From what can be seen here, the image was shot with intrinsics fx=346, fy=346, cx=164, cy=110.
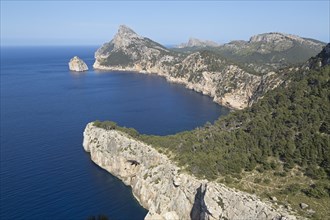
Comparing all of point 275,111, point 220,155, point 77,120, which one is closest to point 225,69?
point 77,120

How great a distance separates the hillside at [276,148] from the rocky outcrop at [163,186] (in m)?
2.80

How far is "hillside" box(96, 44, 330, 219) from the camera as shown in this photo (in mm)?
56594

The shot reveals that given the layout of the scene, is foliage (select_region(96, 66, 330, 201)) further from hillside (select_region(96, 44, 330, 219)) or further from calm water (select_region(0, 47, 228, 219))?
calm water (select_region(0, 47, 228, 219))

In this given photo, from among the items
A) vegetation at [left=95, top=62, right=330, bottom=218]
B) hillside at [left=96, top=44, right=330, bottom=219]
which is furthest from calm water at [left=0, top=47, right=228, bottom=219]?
hillside at [left=96, top=44, right=330, bottom=219]

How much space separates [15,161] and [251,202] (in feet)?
208

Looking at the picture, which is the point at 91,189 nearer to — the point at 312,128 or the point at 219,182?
the point at 219,182

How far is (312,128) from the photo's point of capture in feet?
217

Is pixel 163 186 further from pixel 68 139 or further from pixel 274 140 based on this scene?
pixel 68 139

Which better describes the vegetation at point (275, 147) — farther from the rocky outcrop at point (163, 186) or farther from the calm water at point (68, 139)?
the calm water at point (68, 139)

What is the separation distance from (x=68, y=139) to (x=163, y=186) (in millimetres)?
50477

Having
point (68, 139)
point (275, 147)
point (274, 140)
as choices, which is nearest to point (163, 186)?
point (275, 147)

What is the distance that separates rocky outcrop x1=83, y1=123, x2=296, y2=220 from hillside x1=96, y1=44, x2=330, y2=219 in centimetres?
280

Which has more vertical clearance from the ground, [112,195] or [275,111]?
[275,111]

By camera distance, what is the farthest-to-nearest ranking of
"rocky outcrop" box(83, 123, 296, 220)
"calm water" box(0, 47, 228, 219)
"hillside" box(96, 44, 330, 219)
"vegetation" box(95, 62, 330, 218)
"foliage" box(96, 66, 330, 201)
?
"calm water" box(0, 47, 228, 219) < "foliage" box(96, 66, 330, 201) < "vegetation" box(95, 62, 330, 218) < "hillside" box(96, 44, 330, 219) < "rocky outcrop" box(83, 123, 296, 220)
